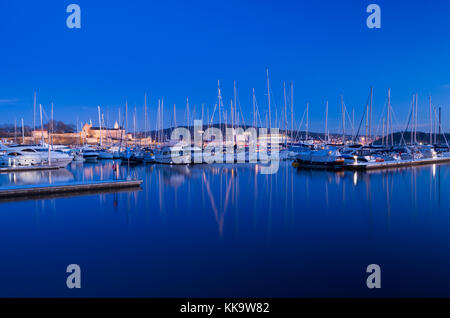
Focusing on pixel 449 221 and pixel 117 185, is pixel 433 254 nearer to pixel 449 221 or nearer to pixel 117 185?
pixel 449 221

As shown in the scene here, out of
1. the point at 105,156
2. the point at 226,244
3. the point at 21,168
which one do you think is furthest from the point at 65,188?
the point at 105,156

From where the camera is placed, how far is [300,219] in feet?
37.3

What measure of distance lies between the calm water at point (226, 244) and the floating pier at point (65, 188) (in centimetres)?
112

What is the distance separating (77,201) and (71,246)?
6315mm

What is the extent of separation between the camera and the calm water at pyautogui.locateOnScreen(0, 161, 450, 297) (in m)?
6.24

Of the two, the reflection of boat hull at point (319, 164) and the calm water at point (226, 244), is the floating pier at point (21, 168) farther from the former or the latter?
the reflection of boat hull at point (319, 164)

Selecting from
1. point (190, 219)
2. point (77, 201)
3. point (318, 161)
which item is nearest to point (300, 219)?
point (190, 219)

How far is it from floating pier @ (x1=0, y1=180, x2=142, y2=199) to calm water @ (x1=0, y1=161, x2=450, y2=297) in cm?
112

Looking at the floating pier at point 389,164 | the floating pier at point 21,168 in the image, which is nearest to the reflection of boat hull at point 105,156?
the floating pier at point 21,168

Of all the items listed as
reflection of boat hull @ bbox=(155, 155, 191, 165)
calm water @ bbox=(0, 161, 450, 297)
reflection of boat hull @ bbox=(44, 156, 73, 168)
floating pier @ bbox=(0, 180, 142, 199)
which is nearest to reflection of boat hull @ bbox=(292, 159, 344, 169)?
reflection of boat hull @ bbox=(155, 155, 191, 165)

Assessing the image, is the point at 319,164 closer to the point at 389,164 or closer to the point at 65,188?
the point at 389,164

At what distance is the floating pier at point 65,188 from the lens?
15.0 metres
